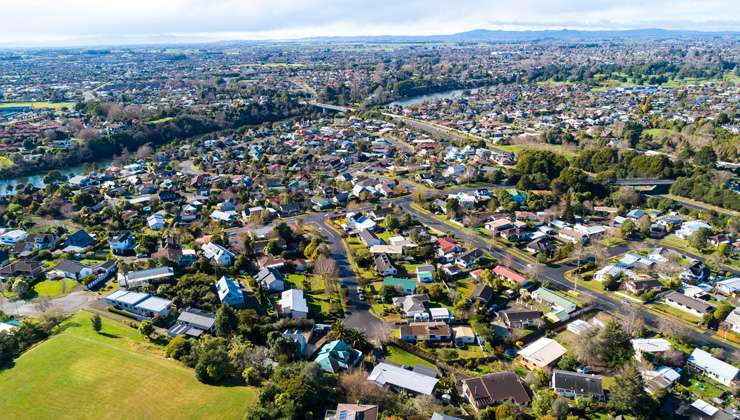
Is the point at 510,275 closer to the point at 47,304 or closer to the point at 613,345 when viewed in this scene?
the point at 613,345

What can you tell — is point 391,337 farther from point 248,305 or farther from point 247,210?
point 247,210

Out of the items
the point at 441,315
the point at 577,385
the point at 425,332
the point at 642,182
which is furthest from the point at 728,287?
the point at 642,182

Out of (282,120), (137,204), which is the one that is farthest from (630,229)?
(282,120)

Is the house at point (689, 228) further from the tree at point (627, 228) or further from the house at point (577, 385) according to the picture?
the house at point (577, 385)

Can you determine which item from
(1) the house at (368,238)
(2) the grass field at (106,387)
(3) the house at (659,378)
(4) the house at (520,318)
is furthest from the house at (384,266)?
(3) the house at (659,378)

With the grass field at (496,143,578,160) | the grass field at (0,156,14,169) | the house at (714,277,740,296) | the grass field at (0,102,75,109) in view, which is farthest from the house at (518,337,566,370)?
the grass field at (0,102,75,109)

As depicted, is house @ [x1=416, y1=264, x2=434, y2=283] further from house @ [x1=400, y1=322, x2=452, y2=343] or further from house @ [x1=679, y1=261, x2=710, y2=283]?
house @ [x1=679, y1=261, x2=710, y2=283]
